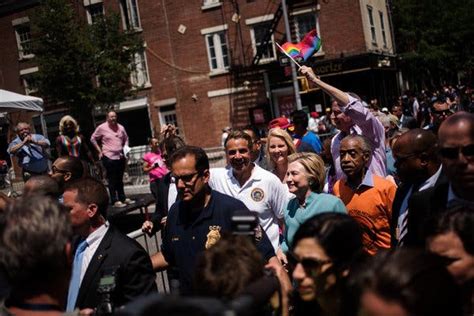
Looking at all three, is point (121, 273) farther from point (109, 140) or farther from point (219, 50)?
point (219, 50)

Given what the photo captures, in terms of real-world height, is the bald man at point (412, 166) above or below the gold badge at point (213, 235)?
above

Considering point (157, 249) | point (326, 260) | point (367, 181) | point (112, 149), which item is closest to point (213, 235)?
point (326, 260)

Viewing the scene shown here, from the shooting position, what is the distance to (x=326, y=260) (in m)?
2.47

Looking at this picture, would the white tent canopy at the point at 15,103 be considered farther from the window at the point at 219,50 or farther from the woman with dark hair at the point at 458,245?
the window at the point at 219,50

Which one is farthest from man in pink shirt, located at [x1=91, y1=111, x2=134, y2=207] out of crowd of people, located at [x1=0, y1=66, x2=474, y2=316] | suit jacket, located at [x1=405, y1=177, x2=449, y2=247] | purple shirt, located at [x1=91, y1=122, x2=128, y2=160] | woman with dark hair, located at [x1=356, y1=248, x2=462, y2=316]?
woman with dark hair, located at [x1=356, y1=248, x2=462, y2=316]

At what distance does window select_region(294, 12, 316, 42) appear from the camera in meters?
26.2

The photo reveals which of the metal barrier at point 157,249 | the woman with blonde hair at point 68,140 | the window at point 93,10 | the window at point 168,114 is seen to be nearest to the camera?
the metal barrier at point 157,249

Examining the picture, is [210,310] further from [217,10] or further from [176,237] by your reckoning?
[217,10]

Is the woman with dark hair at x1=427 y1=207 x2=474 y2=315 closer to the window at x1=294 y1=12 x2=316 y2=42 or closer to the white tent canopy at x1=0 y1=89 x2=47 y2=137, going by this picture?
the white tent canopy at x1=0 y1=89 x2=47 y2=137

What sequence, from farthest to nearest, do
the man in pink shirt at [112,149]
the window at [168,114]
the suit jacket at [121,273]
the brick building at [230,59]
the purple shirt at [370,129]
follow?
the window at [168,114] → the brick building at [230,59] → the man in pink shirt at [112,149] → the purple shirt at [370,129] → the suit jacket at [121,273]

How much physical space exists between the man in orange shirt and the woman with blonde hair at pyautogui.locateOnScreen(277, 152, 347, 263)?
0.26 meters

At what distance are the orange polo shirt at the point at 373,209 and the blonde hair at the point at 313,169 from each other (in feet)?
0.95

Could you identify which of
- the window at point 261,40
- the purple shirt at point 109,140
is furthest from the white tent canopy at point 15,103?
the window at point 261,40

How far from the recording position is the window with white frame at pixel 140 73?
94.3ft
